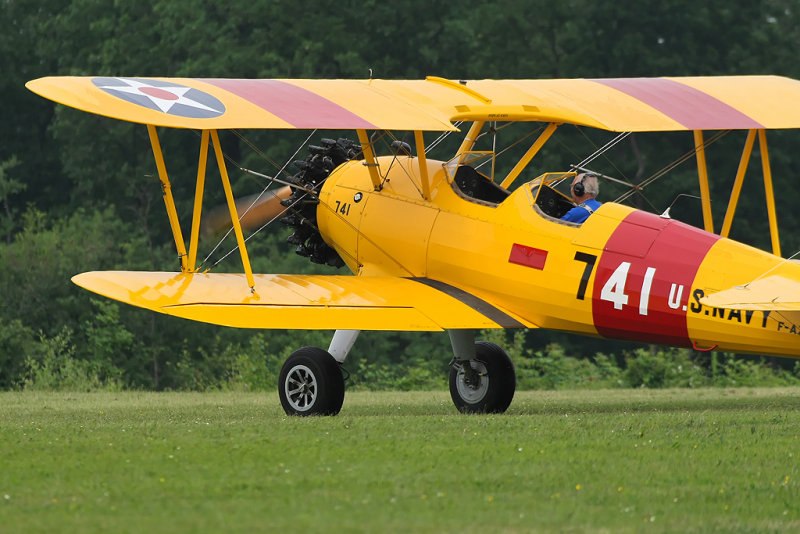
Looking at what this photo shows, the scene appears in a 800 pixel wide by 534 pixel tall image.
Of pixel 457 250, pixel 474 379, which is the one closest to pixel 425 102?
pixel 457 250

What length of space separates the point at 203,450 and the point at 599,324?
4060 millimetres

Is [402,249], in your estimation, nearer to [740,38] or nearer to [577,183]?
[577,183]

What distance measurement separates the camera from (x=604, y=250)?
511 inches

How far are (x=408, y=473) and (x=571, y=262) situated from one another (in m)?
4.10

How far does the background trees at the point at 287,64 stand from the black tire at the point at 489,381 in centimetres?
2145

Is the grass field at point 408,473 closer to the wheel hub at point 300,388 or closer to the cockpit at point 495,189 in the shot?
the wheel hub at point 300,388

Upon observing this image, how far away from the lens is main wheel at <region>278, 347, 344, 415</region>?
13.5 meters

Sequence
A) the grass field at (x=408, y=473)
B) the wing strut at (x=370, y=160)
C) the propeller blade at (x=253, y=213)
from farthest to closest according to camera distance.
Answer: the propeller blade at (x=253, y=213) → the wing strut at (x=370, y=160) → the grass field at (x=408, y=473)

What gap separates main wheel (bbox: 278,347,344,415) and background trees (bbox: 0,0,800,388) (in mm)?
22077

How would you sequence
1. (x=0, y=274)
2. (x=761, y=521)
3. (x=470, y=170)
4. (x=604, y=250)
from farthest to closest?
(x=0, y=274) < (x=470, y=170) < (x=604, y=250) < (x=761, y=521)

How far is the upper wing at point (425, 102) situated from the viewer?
13.2 m

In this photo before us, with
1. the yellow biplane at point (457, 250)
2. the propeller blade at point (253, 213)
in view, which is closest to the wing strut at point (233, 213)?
the yellow biplane at point (457, 250)

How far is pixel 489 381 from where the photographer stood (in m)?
14.3

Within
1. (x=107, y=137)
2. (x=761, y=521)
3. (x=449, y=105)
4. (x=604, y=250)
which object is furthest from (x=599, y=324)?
(x=107, y=137)
